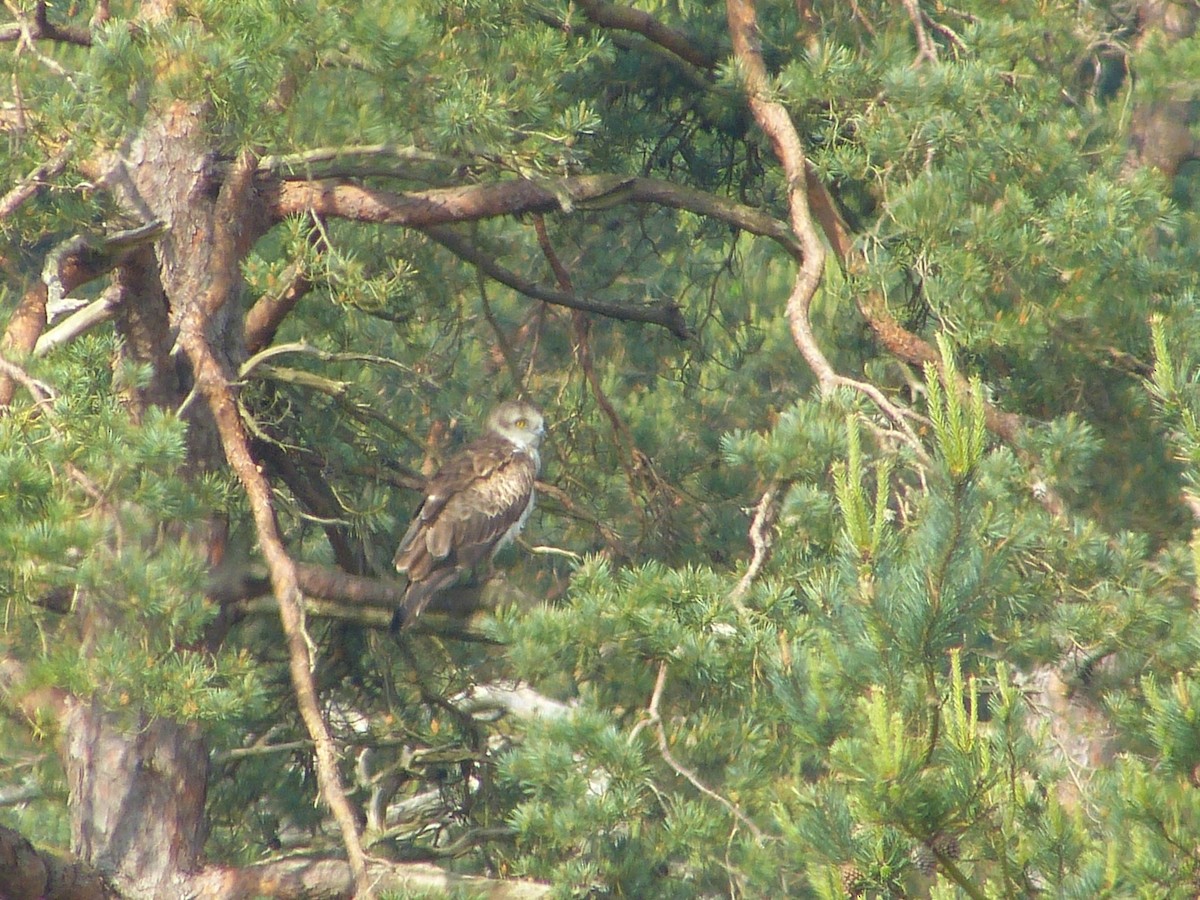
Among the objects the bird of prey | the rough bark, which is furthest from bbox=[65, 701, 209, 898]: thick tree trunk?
the rough bark

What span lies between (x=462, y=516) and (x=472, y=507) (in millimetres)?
142

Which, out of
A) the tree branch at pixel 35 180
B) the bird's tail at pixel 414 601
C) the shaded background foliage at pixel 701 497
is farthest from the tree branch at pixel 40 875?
the tree branch at pixel 35 180

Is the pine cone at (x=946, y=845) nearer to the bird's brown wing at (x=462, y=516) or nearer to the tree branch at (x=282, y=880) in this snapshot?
the tree branch at (x=282, y=880)

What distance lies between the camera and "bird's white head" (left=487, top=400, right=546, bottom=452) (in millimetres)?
7566

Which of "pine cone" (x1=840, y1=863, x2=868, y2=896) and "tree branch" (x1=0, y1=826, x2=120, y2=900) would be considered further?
"tree branch" (x1=0, y1=826, x2=120, y2=900)

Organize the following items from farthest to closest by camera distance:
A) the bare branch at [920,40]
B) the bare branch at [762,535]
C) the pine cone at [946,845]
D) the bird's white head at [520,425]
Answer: the bird's white head at [520,425] → the bare branch at [920,40] → the bare branch at [762,535] → the pine cone at [946,845]

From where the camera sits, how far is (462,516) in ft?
21.9

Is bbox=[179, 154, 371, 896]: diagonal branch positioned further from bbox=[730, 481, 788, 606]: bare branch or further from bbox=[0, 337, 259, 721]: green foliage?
bbox=[730, 481, 788, 606]: bare branch

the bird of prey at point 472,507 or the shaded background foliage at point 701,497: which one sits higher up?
the shaded background foliage at point 701,497

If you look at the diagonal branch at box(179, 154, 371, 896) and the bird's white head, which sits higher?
the diagonal branch at box(179, 154, 371, 896)

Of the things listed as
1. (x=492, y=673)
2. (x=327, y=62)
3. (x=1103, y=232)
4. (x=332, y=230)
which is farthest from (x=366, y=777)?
(x=1103, y=232)

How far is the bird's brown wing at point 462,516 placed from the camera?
20.6ft

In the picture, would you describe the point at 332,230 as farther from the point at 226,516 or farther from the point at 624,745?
the point at 624,745

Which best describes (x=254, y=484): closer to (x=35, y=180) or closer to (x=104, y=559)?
(x=104, y=559)
